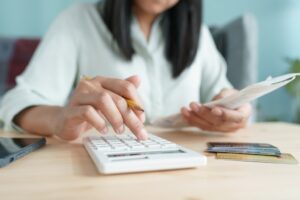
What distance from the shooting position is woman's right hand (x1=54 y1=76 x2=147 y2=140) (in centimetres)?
50

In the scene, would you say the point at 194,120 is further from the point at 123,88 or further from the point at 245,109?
the point at 123,88

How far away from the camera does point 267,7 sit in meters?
2.20

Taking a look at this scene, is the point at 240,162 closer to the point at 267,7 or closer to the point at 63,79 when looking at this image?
the point at 63,79

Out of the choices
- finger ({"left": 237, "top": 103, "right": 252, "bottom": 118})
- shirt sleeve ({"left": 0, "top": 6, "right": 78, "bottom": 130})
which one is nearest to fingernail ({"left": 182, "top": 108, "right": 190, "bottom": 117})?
finger ({"left": 237, "top": 103, "right": 252, "bottom": 118})

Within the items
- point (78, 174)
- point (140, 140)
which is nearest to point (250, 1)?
point (140, 140)

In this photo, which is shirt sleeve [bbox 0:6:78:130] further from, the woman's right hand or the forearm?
the woman's right hand

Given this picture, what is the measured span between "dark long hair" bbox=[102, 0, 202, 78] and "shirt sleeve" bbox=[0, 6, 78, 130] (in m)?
0.13

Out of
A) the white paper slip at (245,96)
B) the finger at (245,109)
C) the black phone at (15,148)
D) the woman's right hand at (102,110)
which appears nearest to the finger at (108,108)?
the woman's right hand at (102,110)

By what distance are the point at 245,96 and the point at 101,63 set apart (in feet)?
1.83

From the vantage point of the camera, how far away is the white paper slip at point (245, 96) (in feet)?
1.70

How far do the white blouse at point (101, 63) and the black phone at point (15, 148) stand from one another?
0.38 m

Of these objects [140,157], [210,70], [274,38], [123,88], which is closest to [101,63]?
[210,70]

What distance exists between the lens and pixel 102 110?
1.66 feet

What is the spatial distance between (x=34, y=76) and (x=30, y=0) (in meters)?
1.03
